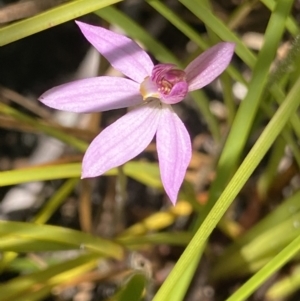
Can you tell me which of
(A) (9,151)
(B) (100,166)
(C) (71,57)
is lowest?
(B) (100,166)

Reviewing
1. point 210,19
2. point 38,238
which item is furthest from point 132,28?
point 38,238

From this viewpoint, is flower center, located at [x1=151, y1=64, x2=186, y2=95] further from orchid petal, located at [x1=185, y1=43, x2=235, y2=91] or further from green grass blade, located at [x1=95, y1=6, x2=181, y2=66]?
green grass blade, located at [x1=95, y1=6, x2=181, y2=66]

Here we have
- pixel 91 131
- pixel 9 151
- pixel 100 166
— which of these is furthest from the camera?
pixel 9 151

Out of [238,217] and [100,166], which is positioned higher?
[238,217]

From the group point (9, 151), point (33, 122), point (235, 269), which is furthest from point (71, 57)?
point (235, 269)

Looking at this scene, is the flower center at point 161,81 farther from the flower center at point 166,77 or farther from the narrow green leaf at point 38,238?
the narrow green leaf at point 38,238

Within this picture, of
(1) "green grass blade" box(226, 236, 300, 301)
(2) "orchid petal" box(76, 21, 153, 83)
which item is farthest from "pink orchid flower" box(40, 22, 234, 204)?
(1) "green grass blade" box(226, 236, 300, 301)

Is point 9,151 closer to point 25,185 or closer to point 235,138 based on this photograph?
point 25,185
